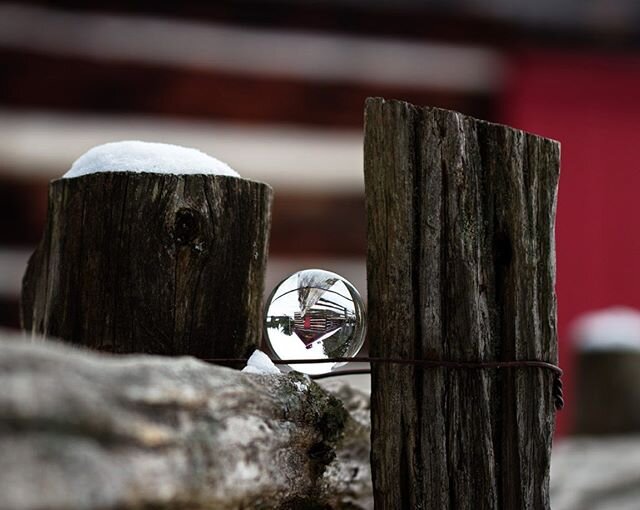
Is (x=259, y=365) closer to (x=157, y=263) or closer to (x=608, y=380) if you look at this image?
(x=157, y=263)

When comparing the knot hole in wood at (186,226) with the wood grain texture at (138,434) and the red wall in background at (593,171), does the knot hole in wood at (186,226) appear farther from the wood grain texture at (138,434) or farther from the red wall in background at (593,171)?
the red wall in background at (593,171)

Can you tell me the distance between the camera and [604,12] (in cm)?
542

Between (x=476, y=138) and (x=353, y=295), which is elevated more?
(x=476, y=138)

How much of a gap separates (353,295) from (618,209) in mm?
4575

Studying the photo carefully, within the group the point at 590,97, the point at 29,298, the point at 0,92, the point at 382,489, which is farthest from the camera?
the point at 590,97

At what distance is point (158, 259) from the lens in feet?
5.12

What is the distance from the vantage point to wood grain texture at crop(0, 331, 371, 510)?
840 millimetres

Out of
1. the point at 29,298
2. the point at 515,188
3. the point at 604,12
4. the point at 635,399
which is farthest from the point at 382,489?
the point at 604,12

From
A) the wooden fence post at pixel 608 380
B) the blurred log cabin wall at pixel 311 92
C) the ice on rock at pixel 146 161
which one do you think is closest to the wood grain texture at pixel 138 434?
the ice on rock at pixel 146 161

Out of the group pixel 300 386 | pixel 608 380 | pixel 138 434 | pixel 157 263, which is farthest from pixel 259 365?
pixel 608 380

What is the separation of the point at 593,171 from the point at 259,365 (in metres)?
4.66

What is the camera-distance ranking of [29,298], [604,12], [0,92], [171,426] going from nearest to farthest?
1. [171,426]
2. [29,298]
3. [0,92]
4. [604,12]

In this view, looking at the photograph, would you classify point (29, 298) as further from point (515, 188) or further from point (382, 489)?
point (515, 188)

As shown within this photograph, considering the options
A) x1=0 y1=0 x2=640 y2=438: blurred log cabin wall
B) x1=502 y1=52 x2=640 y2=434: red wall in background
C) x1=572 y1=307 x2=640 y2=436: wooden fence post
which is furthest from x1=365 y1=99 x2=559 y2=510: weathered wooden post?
x1=502 y1=52 x2=640 y2=434: red wall in background
